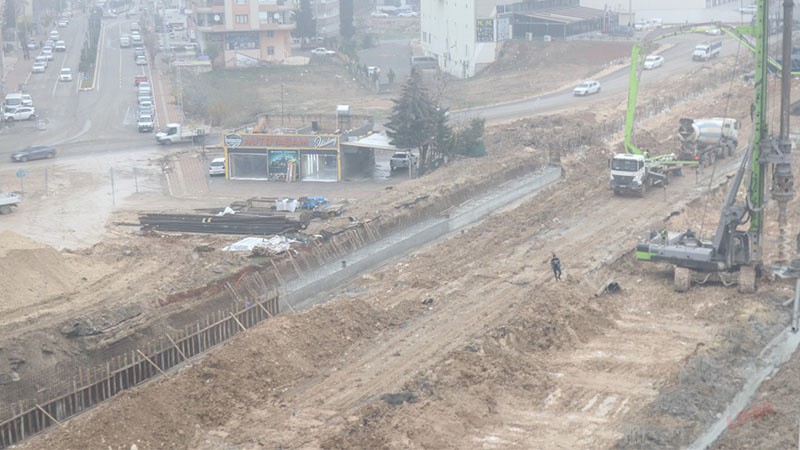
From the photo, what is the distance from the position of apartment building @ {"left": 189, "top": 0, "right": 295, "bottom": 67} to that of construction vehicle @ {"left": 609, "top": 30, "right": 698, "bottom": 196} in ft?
121

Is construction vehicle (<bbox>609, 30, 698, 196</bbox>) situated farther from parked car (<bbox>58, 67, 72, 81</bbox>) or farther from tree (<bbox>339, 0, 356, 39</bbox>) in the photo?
tree (<bbox>339, 0, 356, 39</bbox>)

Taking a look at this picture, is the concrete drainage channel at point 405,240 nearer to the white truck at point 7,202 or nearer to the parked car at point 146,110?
the white truck at point 7,202

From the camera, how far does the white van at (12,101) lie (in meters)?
55.3

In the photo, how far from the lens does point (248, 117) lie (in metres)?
54.0

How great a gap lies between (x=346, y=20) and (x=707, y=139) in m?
49.3

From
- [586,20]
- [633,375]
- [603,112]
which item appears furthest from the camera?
[586,20]

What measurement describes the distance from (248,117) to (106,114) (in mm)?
7693

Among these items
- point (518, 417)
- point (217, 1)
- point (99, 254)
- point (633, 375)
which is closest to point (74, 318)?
point (99, 254)

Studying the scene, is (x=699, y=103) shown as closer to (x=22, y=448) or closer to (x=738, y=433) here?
(x=738, y=433)

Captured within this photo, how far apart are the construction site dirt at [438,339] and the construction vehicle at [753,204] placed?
564mm

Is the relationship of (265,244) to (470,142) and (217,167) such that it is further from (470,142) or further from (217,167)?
(470,142)

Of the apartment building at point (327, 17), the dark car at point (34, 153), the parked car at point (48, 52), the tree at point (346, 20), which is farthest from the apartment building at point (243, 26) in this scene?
the dark car at point (34, 153)

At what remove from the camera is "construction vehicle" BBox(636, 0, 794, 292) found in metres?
25.4

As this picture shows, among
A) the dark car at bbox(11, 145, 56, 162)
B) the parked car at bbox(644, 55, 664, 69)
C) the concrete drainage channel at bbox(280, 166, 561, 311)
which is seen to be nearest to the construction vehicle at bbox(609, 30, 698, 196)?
the concrete drainage channel at bbox(280, 166, 561, 311)
